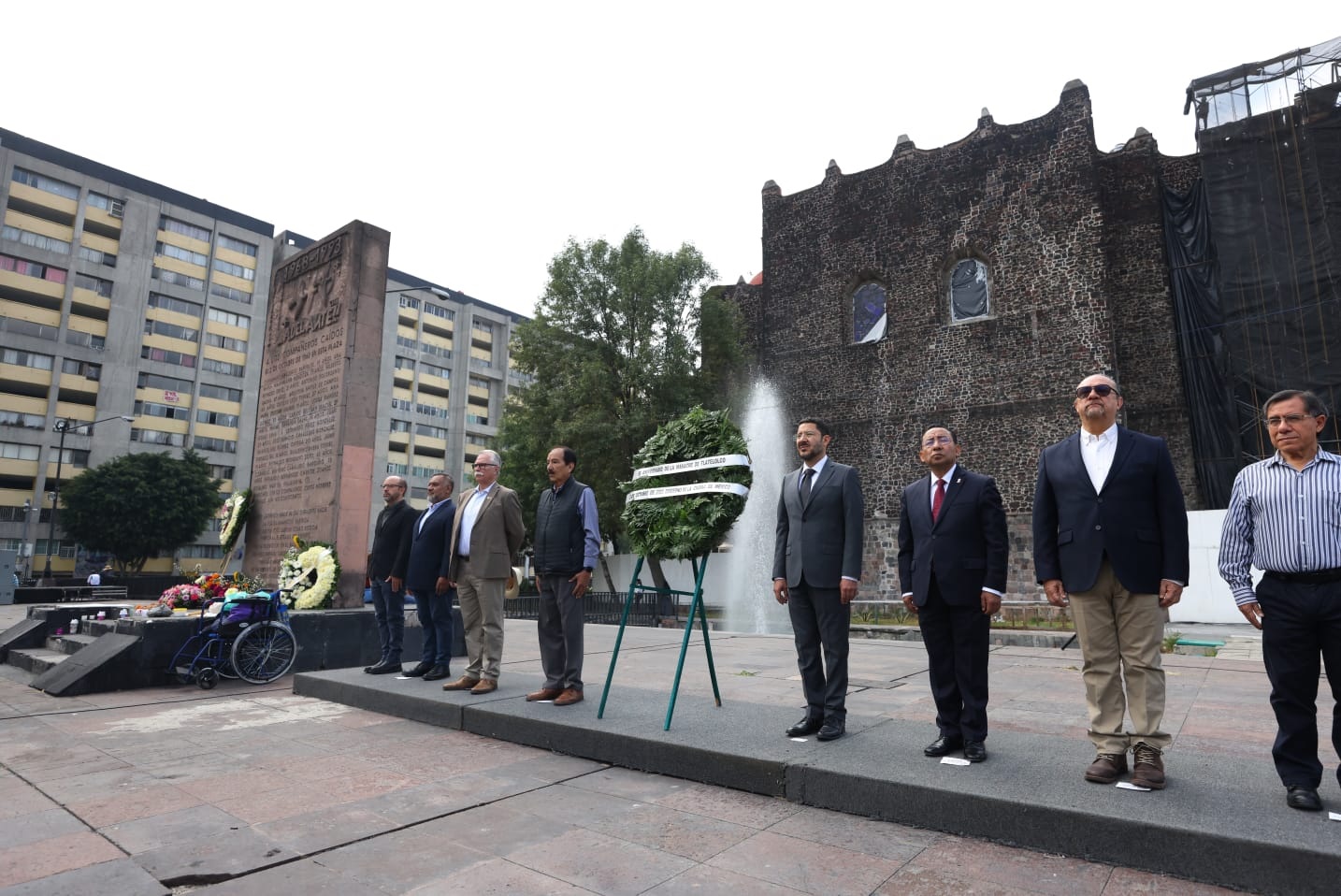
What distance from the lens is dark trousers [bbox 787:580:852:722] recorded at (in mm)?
4371

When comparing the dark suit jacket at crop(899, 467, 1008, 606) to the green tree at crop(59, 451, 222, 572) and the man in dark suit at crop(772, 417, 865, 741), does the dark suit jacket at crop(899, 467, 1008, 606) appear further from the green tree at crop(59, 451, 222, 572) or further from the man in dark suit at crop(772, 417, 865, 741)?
the green tree at crop(59, 451, 222, 572)

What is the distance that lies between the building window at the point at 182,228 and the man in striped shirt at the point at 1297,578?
6192 cm

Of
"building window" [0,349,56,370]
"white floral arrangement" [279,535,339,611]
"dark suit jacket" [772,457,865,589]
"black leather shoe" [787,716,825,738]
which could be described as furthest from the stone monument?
"building window" [0,349,56,370]

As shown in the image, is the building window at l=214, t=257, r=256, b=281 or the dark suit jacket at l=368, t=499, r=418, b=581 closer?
the dark suit jacket at l=368, t=499, r=418, b=581

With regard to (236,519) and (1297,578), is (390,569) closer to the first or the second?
(236,519)

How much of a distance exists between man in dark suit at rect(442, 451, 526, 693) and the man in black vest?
382mm

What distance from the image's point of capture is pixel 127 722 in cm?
565

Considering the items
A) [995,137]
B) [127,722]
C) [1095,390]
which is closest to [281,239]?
[995,137]

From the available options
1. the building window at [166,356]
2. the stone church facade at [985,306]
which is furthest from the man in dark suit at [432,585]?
the building window at [166,356]

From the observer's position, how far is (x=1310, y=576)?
3006mm

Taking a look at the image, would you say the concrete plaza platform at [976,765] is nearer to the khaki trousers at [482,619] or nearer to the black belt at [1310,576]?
the khaki trousers at [482,619]

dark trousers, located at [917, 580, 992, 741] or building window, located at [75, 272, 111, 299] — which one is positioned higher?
building window, located at [75, 272, 111, 299]

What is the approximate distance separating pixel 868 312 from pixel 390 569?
2231 centimetres

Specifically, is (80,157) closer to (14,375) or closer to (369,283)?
(14,375)
